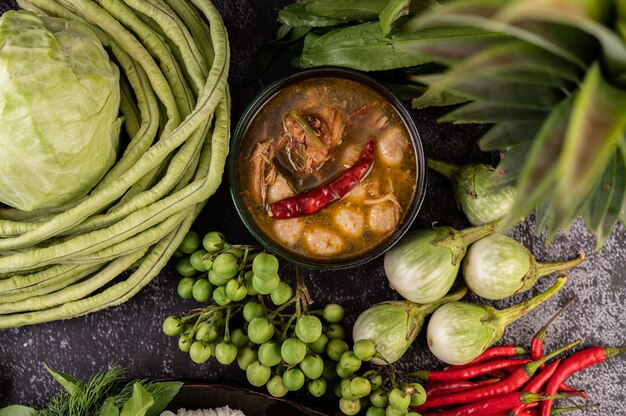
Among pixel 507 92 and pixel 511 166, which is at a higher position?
pixel 507 92

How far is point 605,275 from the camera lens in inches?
90.2

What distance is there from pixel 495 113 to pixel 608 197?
0.92ft

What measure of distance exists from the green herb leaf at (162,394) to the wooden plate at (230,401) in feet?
0.28

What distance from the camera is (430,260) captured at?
202 cm

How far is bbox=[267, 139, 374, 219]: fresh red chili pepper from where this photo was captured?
1.94 m

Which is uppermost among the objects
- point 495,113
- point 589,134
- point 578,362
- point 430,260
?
point 589,134

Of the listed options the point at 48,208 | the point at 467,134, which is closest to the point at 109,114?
the point at 48,208

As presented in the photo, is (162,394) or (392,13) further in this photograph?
(162,394)

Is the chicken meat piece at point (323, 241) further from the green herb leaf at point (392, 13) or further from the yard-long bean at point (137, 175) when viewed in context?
the green herb leaf at point (392, 13)

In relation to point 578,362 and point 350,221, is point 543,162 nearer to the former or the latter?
point 350,221

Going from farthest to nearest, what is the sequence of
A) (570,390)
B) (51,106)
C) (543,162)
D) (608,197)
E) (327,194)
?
(570,390), (327,194), (51,106), (608,197), (543,162)

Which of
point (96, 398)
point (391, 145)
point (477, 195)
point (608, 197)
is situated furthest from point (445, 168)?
point (96, 398)

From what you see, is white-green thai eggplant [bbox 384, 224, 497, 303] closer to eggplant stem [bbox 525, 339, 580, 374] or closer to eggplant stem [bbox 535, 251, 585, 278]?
eggplant stem [bbox 535, 251, 585, 278]

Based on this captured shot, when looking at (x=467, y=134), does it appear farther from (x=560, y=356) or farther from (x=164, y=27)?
(x=164, y=27)
